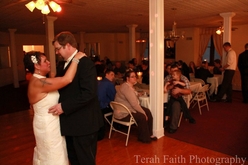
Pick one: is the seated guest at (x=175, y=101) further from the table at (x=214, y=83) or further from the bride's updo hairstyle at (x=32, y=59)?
the bride's updo hairstyle at (x=32, y=59)

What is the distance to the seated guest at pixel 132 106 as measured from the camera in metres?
3.62

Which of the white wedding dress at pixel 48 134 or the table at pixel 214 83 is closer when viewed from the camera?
the white wedding dress at pixel 48 134

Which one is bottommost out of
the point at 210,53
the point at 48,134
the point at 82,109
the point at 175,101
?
the point at 175,101

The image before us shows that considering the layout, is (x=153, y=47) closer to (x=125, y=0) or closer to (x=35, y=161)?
(x=125, y=0)

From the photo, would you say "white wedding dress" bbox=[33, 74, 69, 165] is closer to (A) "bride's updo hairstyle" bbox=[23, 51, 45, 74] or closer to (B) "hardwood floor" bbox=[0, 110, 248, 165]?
(A) "bride's updo hairstyle" bbox=[23, 51, 45, 74]

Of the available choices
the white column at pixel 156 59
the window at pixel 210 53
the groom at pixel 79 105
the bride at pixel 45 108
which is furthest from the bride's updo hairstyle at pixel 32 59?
the window at pixel 210 53

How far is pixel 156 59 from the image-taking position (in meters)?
3.66

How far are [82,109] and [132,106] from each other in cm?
183

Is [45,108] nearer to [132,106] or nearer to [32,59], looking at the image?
[32,59]

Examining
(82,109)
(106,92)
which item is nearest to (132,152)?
(106,92)

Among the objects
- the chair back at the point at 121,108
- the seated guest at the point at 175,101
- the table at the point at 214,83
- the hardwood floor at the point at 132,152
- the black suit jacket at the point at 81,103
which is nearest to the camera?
the black suit jacket at the point at 81,103

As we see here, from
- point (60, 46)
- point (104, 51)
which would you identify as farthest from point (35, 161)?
point (104, 51)

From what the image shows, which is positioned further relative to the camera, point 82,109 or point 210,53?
point 210,53

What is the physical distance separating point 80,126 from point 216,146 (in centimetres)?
258
